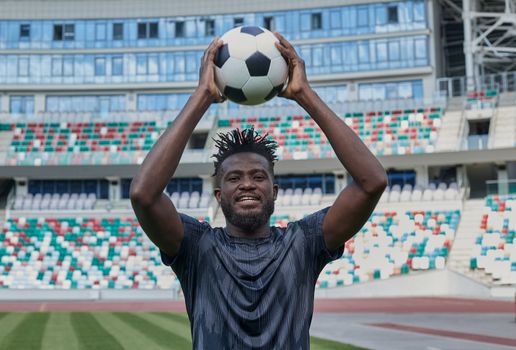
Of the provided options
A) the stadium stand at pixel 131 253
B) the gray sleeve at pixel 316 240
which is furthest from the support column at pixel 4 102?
the gray sleeve at pixel 316 240

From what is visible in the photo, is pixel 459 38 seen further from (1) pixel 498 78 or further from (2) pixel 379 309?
(2) pixel 379 309

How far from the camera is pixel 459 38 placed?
169ft

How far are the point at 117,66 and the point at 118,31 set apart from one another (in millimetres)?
2441

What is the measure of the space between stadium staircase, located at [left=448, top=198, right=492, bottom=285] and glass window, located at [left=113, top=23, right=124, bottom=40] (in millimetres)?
26434

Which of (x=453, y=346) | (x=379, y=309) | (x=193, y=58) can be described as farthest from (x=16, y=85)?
(x=453, y=346)

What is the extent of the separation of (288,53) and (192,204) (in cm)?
3478

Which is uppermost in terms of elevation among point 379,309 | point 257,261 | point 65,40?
point 65,40

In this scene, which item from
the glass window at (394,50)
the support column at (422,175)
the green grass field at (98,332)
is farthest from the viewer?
the glass window at (394,50)

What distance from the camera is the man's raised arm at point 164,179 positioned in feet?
10.7

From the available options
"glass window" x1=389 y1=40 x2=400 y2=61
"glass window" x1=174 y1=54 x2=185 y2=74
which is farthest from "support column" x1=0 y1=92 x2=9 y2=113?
"glass window" x1=389 y1=40 x2=400 y2=61

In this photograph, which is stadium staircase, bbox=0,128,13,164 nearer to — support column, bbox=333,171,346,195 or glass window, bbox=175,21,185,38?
glass window, bbox=175,21,185,38

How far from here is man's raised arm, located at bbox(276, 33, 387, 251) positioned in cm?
338

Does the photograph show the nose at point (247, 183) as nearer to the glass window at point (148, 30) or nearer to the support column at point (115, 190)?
the support column at point (115, 190)

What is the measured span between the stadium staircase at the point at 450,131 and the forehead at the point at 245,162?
34.6 meters
